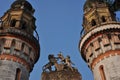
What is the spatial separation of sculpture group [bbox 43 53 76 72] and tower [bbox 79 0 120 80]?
1962mm

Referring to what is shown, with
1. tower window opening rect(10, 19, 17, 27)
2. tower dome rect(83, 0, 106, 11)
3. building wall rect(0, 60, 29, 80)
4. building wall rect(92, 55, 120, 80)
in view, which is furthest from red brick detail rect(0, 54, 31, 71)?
tower dome rect(83, 0, 106, 11)

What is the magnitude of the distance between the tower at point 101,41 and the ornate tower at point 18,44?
5.31 meters

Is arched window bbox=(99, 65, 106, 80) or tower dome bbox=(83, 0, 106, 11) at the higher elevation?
tower dome bbox=(83, 0, 106, 11)

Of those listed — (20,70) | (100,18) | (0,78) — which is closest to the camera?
(0,78)

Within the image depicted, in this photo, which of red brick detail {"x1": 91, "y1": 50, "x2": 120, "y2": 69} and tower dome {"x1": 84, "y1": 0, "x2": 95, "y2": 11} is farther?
tower dome {"x1": 84, "y1": 0, "x2": 95, "y2": 11}

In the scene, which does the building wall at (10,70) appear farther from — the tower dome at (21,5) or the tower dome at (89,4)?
the tower dome at (89,4)

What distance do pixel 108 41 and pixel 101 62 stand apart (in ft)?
7.86

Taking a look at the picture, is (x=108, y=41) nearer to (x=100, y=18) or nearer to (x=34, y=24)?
(x=100, y=18)

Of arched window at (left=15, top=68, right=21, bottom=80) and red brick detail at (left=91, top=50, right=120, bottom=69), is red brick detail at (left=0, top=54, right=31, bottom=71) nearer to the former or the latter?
arched window at (left=15, top=68, right=21, bottom=80)

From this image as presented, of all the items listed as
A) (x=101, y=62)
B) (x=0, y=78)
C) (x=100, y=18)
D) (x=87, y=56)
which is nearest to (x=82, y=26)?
(x=100, y=18)

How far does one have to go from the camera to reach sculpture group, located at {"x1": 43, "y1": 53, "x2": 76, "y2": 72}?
31.6 metres

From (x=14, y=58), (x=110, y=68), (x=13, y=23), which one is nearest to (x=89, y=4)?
(x=13, y=23)

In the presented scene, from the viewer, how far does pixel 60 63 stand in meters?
32.2

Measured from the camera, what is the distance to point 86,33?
33406 mm
